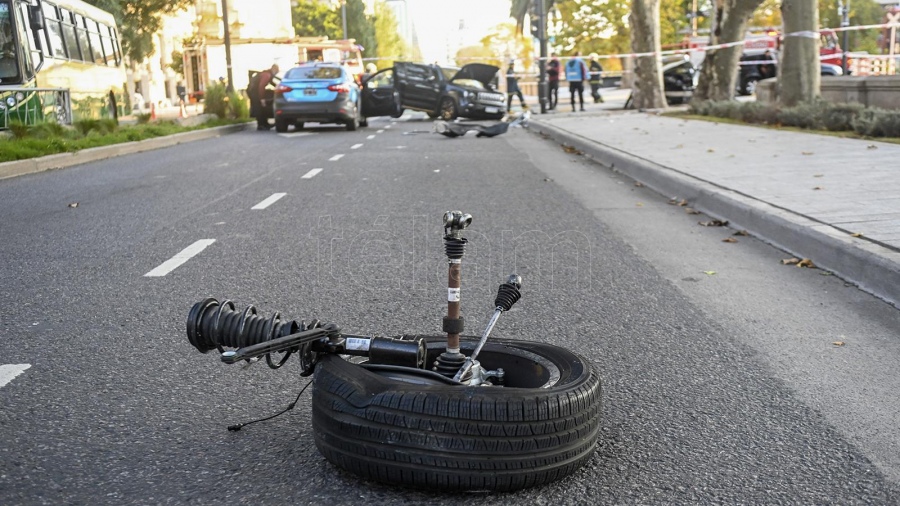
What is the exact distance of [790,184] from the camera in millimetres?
10125

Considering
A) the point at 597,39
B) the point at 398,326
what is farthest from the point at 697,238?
the point at 597,39

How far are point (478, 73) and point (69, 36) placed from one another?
11.4 metres

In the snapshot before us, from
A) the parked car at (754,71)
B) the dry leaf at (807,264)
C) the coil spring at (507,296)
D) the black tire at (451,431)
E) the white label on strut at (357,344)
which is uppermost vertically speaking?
the coil spring at (507,296)

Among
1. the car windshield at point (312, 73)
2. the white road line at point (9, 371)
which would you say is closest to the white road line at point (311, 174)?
the white road line at point (9, 371)

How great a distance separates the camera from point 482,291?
6.15 metres

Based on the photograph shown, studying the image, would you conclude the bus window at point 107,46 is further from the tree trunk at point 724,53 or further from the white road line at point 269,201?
the white road line at point 269,201

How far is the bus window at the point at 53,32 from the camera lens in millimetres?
21922

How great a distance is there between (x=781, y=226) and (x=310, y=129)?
21.1 m

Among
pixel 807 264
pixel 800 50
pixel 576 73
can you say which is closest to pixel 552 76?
pixel 576 73

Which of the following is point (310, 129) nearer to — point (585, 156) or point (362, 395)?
point (585, 156)

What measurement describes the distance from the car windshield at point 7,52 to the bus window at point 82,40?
4.64 m

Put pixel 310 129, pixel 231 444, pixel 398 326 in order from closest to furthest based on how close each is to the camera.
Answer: pixel 231 444, pixel 398 326, pixel 310 129

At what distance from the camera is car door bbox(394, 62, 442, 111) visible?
30141 mm

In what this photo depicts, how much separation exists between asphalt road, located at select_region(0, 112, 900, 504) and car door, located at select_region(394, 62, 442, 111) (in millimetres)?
19343
